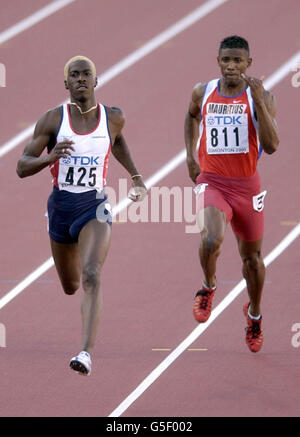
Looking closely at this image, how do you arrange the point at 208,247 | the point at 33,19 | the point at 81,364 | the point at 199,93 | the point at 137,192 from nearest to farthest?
the point at 81,364 → the point at 208,247 → the point at 137,192 → the point at 199,93 → the point at 33,19

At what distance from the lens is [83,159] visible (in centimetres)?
734

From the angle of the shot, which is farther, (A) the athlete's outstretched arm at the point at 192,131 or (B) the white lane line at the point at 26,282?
(B) the white lane line at the point at 26,282

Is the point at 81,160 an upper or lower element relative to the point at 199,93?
lower

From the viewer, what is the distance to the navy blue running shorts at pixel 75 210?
7383 mm

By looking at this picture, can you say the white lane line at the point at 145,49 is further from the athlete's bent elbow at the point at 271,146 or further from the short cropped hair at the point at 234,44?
the athlete's bent elbow at the point at 271,146

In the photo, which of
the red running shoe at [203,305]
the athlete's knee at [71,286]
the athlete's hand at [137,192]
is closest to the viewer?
the athlete's hand at [137,192]

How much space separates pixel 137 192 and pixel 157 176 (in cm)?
450

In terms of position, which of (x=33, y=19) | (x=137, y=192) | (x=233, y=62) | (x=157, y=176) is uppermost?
(x=33, y=19)

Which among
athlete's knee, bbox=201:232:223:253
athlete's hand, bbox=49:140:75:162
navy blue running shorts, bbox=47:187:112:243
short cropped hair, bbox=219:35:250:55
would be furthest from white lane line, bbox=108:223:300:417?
short cropped hair, bbox=219:35:250:55

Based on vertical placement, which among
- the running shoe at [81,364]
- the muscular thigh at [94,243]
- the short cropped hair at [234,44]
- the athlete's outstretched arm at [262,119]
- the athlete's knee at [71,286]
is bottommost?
the running shoe at [81,364]

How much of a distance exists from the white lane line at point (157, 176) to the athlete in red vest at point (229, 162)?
222 cm

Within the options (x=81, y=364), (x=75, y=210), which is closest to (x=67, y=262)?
(x=75, y=210)

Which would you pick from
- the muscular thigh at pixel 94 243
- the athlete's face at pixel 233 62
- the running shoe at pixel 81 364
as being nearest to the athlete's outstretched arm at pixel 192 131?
the athlete's face at pixel 233 62

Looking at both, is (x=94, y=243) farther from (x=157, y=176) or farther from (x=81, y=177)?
(x=157, y=176)
